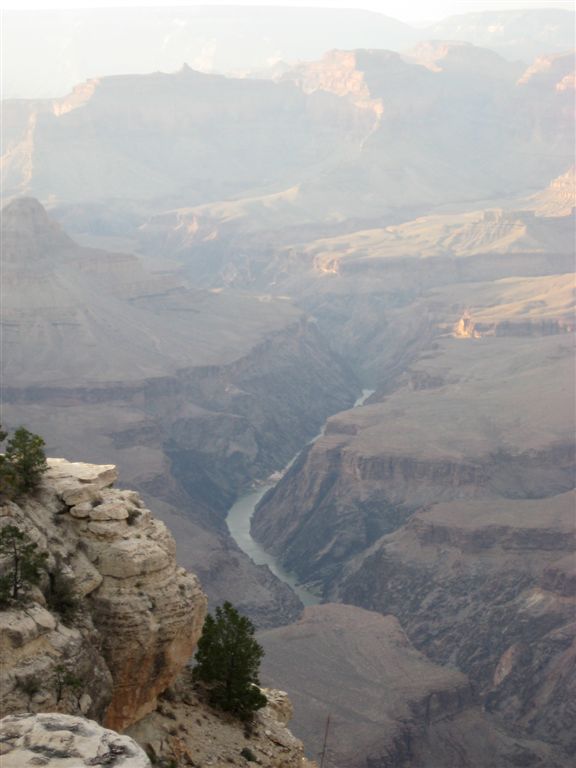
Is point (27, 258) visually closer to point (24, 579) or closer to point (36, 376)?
point (36, 376)

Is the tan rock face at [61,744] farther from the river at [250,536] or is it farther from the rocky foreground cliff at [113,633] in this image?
the river at [250,536]

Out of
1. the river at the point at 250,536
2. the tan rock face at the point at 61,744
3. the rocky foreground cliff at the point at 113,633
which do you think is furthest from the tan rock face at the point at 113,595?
the river at the point at 250,536

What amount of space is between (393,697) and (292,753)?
137 feet

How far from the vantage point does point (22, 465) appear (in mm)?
30297

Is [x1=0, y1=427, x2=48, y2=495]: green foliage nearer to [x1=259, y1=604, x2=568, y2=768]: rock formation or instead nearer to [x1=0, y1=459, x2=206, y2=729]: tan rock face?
[x1=0, y1=459, x2=206, y2=729]: tan rock face

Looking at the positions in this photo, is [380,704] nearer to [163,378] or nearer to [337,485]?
[337,485]

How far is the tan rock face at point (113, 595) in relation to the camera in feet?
90.5

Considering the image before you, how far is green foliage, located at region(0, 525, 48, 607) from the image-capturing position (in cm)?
2691

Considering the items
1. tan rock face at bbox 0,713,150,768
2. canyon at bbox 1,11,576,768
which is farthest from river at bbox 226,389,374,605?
tan rock face at bbox 0,713,150,768

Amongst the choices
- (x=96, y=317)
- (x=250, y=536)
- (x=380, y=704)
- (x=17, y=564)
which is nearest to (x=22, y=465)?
(x=17, y=564)

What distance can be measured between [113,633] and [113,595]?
2.46 feet

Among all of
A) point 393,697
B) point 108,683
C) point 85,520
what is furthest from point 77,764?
point 393,697

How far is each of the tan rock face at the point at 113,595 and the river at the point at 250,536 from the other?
247ft

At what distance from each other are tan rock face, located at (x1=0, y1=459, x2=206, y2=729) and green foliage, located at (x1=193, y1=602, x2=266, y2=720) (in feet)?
6.45
